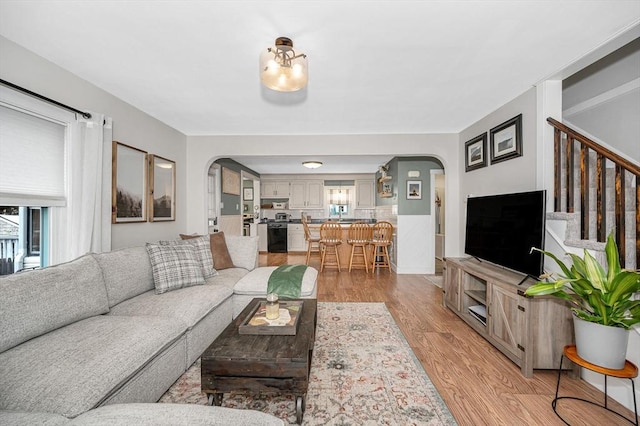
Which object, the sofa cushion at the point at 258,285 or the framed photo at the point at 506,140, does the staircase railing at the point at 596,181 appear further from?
the sofa cushion at the point at 258,285

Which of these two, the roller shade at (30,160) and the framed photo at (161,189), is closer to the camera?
the roller shade at (30,160)

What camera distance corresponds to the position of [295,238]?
7891 millimetres

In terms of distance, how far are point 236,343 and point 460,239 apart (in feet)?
11.6

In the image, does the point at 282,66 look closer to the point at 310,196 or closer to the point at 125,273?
the point at 125,273

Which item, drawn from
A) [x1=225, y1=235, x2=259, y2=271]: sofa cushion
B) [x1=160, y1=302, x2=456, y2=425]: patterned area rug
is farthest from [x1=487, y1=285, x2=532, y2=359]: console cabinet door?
[x1=225, y1=235, x2=259, y2=271]: sofa cushion

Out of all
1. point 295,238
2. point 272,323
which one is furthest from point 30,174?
point 295,238

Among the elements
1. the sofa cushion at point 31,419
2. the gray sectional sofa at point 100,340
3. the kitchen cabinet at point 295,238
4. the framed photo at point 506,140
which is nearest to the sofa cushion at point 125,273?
the gray sectional sofa at point 100,340

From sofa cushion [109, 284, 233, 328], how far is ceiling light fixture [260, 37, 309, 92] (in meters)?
1.72

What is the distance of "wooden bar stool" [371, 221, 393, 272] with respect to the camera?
5176 millimetres

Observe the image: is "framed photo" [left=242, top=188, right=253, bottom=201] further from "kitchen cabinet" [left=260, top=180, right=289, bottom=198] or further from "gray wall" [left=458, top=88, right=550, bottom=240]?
"gray wall" [left=458, top=88, right=550, bottom=240]

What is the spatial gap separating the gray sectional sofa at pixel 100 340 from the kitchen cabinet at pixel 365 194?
602 cm

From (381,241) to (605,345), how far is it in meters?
3.82

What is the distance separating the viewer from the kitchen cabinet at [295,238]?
785 cm

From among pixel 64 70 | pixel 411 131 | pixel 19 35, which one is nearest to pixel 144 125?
pixel 64 70
